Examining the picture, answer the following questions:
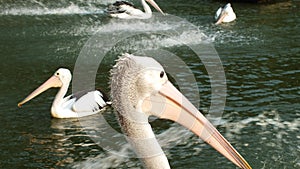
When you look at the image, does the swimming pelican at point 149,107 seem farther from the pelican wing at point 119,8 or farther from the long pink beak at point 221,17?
the pelican wing at point 119,8

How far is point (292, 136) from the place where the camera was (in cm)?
534

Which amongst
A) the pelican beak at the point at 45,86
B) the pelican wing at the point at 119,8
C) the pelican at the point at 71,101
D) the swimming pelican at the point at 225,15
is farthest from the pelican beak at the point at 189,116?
the pelican wing at the point at 119,8

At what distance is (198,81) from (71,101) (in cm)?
190

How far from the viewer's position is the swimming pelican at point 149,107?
271 centimetres

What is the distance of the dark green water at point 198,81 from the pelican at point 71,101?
140 millimetres

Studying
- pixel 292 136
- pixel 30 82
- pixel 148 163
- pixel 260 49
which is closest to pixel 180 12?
pixel 260 49

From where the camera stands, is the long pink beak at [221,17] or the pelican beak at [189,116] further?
the long pink beak at [221,17]

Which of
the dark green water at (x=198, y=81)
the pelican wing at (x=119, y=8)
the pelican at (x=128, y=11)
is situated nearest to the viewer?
the dark green water at (x=198, y=81)

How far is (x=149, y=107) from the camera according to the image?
2.79m

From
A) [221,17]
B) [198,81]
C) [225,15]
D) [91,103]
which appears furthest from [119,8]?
[91,103]

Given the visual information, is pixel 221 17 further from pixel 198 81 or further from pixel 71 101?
pixel 71 101

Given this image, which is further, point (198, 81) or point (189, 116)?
point (198, 81)

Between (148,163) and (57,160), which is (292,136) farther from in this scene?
(148,163)

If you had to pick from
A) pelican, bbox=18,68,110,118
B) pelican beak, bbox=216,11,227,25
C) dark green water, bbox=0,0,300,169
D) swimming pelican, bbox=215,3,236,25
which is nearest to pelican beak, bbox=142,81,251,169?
dark green water, bbox=0,0,300,169
